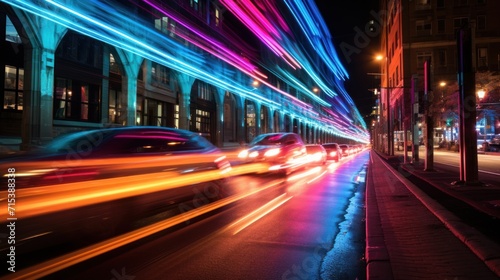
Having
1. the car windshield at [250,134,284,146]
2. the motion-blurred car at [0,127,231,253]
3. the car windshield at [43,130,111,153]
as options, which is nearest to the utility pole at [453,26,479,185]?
the car windshield at [250,134,284,146]

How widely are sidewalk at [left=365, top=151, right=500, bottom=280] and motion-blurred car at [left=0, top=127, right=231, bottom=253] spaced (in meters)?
3.76

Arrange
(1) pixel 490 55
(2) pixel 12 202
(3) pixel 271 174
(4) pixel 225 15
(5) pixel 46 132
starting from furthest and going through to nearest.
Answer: (1) pixel 490 55, (4) pixel 225 15, (5) pixel 46 132, (3) pixel 271 174, (2) pixel 12 202

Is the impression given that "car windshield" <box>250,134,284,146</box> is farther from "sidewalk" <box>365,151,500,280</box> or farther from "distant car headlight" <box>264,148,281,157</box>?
"sidewalk" <box>365,151,500,280</box>

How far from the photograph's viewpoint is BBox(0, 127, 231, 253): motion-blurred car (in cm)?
459

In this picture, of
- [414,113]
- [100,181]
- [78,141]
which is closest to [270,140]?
[414,113]

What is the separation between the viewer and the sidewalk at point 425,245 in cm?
393

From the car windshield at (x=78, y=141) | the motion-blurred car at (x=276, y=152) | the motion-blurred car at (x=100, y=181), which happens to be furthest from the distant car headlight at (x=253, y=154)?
the car windshield at (x=78, y=141)

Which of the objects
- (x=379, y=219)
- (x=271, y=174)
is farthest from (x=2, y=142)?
(x=379, y=219)

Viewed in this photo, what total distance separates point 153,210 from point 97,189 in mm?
2033

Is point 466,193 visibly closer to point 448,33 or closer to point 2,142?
point 2,142

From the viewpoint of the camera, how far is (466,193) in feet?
29.2

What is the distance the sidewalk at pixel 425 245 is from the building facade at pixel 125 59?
12.6 metres

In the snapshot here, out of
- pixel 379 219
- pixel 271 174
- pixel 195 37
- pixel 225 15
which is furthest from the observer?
pixel 225 15

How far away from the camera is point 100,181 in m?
5.34
